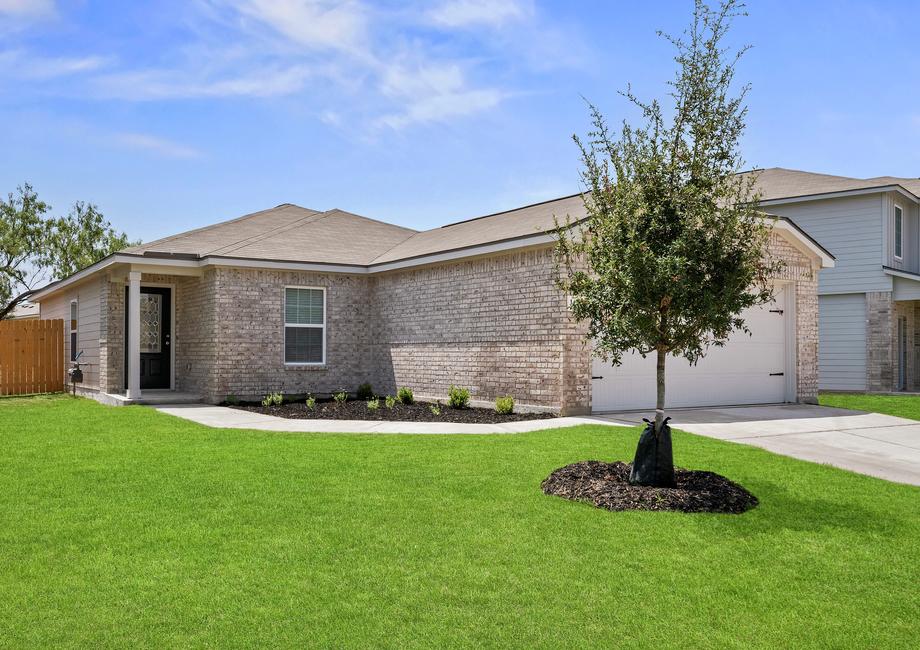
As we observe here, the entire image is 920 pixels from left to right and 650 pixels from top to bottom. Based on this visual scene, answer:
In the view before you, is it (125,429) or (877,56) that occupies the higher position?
(877,56)

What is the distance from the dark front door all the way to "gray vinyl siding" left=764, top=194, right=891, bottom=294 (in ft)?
55.7

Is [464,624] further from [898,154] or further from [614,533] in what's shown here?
[898,154]

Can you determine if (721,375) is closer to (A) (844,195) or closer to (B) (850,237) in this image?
(B) (850,237)

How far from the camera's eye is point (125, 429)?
11.2 metres

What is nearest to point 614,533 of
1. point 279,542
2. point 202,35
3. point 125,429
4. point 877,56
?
point 279,542

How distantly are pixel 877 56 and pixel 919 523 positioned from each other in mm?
8772

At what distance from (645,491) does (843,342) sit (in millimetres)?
17090

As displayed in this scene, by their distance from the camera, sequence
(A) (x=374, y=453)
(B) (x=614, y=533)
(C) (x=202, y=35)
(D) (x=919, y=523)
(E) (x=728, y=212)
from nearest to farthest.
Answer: (B) (x=614, y=533) → (D) (x=919, y=523) → (E) (x=728, y=212) → (A) (x=374, y=453) → (C) (x=202, y=35)

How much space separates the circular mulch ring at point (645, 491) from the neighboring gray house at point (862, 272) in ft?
51.2

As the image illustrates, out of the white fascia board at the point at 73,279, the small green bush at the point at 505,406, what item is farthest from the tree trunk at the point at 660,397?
the white fascia board at the point at 73,279

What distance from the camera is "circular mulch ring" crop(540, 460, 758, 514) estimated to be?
21.0ft

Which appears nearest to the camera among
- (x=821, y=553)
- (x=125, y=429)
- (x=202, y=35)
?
(x=821, y=553)

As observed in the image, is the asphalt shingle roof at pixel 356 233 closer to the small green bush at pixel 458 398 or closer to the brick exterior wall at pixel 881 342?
the small green bush at pixel 458 398

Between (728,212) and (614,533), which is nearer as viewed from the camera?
(614,533)
